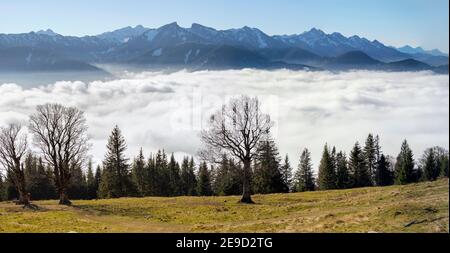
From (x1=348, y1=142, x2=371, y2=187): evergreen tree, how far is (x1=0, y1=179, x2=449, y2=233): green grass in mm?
50203

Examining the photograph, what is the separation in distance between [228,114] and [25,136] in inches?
906

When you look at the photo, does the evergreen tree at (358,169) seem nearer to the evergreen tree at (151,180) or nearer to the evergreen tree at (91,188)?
the evergreen tree at (151,180)

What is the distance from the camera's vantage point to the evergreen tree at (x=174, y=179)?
10512cm

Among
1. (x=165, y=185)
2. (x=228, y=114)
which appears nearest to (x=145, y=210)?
(x=228, y=114)

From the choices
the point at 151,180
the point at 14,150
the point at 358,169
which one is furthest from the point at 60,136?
the point at 358,169

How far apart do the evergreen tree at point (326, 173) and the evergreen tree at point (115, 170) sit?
4119 centimetres

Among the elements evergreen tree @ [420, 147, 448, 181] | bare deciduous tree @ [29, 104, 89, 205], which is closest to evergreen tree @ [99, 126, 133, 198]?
bare deciduous tree @ [29, 104, 89, 205]

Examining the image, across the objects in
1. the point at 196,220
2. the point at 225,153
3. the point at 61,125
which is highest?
the point at 61,125

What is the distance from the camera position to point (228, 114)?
49875mm

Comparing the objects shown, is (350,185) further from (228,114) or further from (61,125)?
(61,125)

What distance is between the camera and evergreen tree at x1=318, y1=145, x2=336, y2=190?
97.2 m

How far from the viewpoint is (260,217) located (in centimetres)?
3581

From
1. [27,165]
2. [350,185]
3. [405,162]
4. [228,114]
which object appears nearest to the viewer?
[228,114]
